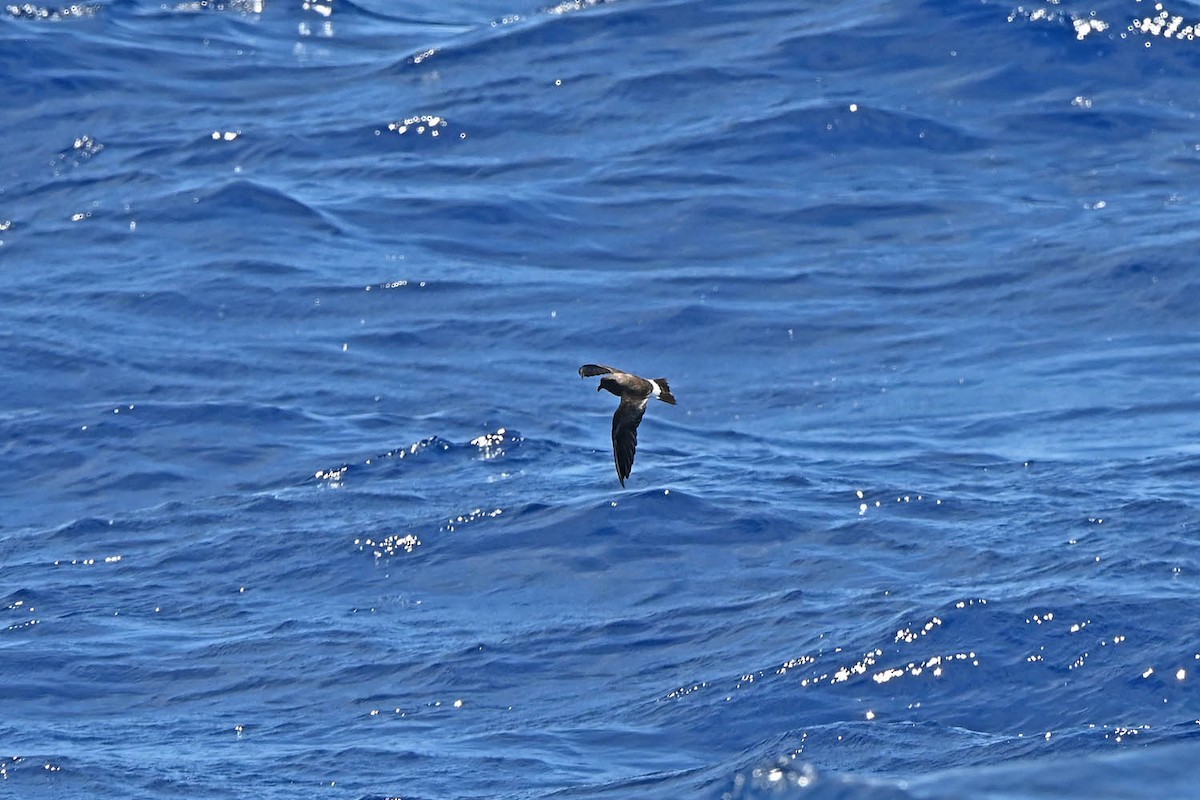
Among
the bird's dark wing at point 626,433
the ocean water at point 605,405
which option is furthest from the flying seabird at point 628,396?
the ocean water at point 605,405

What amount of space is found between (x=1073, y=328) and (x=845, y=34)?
22.6 feet

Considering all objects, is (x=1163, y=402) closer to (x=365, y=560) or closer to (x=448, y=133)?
(x=365, y=560)

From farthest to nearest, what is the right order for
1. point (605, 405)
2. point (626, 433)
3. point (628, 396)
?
point (605, 405), point (628, 396), point (626, 433)

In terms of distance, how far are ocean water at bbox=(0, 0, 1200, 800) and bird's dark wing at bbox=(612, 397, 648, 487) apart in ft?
7.86

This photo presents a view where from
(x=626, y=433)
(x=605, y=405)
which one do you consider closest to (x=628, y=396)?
(x=626, y=433)

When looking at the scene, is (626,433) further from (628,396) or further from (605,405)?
(605,405)

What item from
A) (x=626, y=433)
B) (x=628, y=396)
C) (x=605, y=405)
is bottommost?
(x=605, y=405)

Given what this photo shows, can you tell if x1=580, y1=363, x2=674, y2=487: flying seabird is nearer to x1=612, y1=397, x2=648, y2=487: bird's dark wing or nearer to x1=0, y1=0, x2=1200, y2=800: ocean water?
x1=612, y1=397, x2=648, y2=487: bird's dark wing

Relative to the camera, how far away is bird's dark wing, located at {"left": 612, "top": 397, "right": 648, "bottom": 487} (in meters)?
12.3

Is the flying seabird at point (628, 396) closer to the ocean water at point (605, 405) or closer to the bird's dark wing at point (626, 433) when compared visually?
the bird's dark wing at point (626, 433)

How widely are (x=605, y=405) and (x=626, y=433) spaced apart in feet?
28.5

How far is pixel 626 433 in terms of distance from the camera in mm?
12547

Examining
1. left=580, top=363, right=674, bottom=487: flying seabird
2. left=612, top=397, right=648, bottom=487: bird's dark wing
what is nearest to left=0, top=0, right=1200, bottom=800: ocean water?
left=612, top=397, right=648, bottom=487: bird's dark wing

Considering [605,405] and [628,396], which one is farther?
[605,405]
